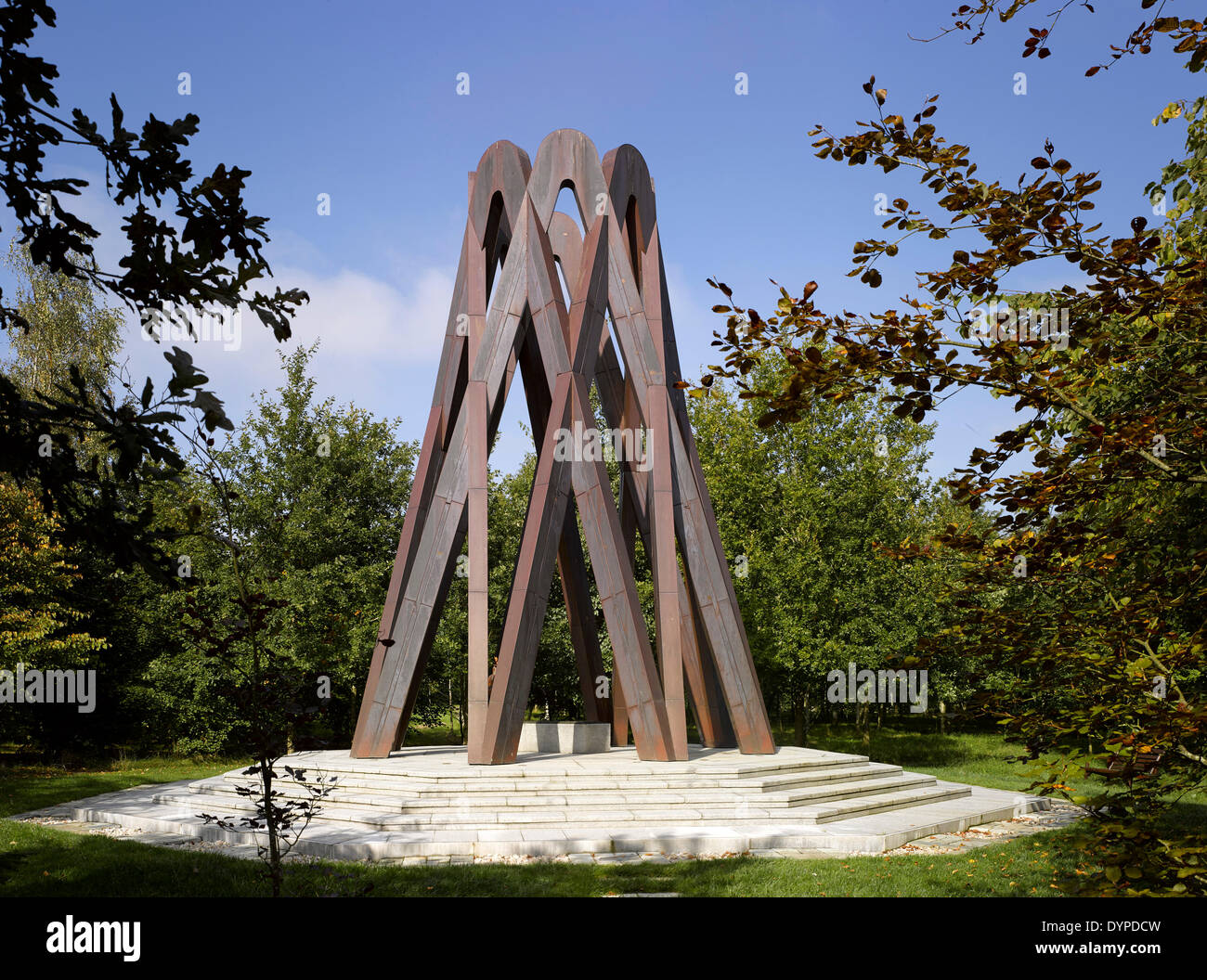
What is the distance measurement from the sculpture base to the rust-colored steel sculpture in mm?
821

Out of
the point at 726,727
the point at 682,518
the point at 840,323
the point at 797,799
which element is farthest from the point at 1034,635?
the point at 726,727

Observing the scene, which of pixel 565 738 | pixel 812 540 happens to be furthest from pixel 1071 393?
pixel 812 540

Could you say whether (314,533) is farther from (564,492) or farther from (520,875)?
(520,875)

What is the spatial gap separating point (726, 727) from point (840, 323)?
1357cm

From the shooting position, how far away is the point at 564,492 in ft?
49.1

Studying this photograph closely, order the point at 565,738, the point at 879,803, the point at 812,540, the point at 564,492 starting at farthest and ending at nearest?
1. the point at 812,540
2. the point at 565,738
3. the point at 564,492
4. the point at 879,803

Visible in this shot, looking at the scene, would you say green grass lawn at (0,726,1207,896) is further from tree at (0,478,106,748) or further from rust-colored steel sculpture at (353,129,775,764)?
tree at (0,478,106,748)

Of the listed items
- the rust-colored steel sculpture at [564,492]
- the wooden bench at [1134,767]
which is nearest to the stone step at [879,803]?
the rust-colored steel sculpture at [564,492]

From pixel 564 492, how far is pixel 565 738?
4.57 meters

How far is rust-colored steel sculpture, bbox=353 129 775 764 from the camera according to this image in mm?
14258

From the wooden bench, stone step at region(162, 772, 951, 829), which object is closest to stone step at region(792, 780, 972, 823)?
stone step at region(162, 772, 951, 829)

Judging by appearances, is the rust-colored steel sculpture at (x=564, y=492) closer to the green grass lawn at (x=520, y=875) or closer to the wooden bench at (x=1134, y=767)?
the green grass lawn at (x=520, y=875)
